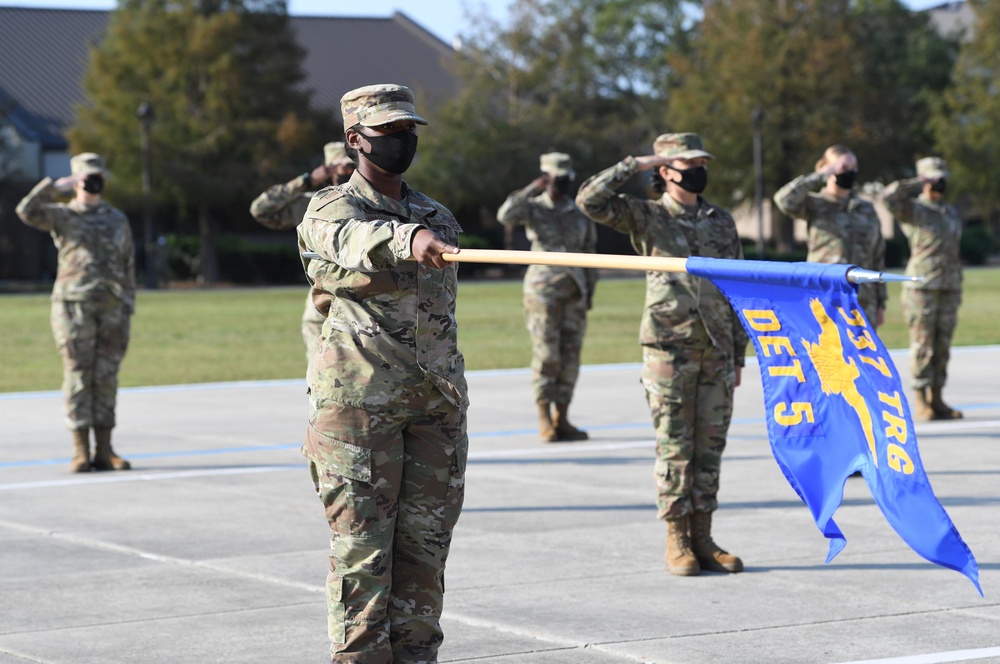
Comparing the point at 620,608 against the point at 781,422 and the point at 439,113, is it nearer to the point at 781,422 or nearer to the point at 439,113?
the point at 781,422

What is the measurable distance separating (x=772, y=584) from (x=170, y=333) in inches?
740

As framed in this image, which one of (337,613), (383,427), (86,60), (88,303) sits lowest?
(337,613)

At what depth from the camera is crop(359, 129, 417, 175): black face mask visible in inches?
197

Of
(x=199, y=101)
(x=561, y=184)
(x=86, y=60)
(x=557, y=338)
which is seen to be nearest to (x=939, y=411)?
(x=557, y=338)

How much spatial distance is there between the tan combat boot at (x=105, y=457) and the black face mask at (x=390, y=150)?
6478 millimetres

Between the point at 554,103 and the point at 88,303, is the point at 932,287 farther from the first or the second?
the point at 554,103

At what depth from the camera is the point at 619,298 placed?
34.0 metres

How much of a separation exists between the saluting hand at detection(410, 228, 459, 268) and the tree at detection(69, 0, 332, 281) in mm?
42710

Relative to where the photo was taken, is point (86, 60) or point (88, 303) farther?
point (86, 60)

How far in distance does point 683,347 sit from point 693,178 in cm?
84

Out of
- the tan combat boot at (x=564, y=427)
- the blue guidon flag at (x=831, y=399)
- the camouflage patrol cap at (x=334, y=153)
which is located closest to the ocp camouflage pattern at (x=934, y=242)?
the tan combat boot at (x=564, y=427)

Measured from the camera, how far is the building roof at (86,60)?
53.8 m

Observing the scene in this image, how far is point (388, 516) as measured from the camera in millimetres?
5000

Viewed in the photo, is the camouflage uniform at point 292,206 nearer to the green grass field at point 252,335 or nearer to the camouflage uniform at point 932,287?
the camouflage uniform at point 932,287
